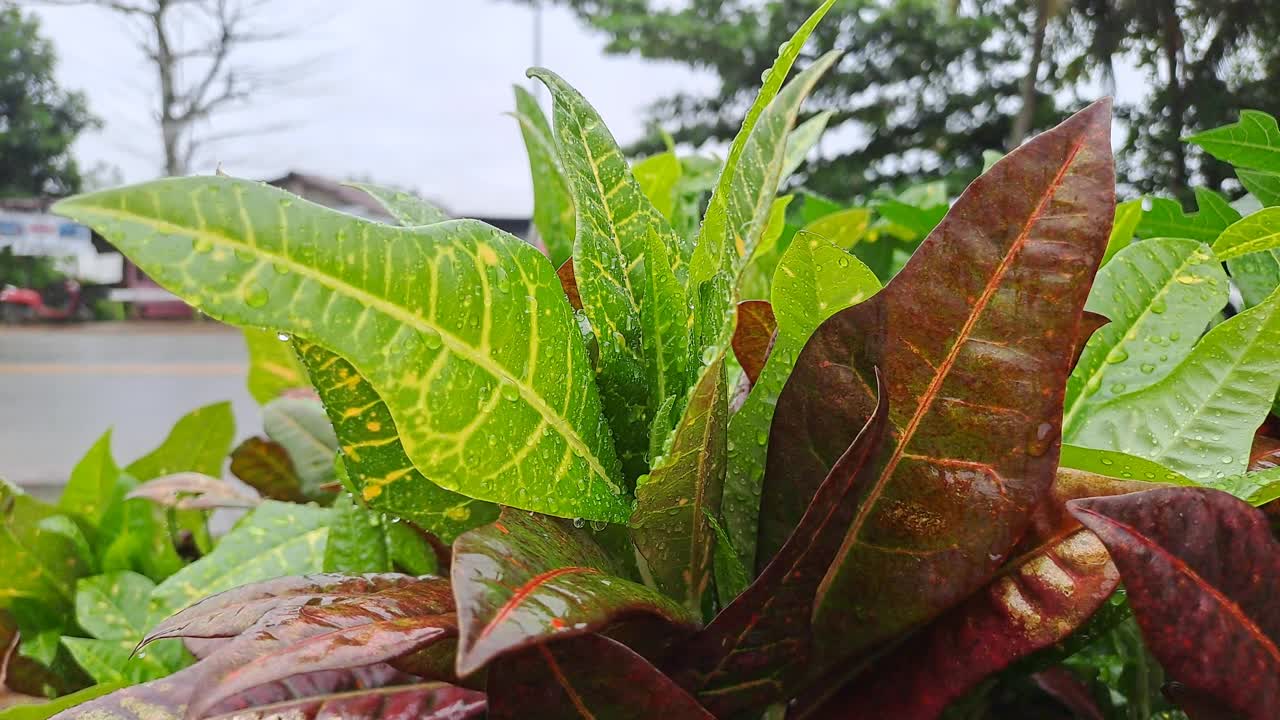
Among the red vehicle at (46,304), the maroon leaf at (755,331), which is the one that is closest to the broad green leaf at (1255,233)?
the maroon leaf at (755,331)

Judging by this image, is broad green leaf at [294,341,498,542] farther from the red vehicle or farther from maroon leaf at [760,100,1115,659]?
the red vehicle

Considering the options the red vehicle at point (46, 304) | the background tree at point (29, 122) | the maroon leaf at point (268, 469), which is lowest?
the red vehicle at point (46, 304)

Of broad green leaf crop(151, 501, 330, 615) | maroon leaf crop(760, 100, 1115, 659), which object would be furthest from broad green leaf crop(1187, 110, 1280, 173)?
broad green leaf crop(151, 501, 330, 615)

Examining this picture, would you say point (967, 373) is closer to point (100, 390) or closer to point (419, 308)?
point (419, 308)

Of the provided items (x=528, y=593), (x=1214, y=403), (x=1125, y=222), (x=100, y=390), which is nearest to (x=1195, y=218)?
(x=1125, y=222)

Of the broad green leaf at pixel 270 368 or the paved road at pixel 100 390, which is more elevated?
the broad green leaf at pixel 270 368

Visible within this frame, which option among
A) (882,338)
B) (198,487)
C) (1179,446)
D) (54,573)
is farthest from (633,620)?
(54,573)

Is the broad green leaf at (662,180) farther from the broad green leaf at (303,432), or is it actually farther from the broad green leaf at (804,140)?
the broad green leaf at (303,432)

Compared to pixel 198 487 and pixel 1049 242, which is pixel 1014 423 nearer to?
pixel 1049 242
